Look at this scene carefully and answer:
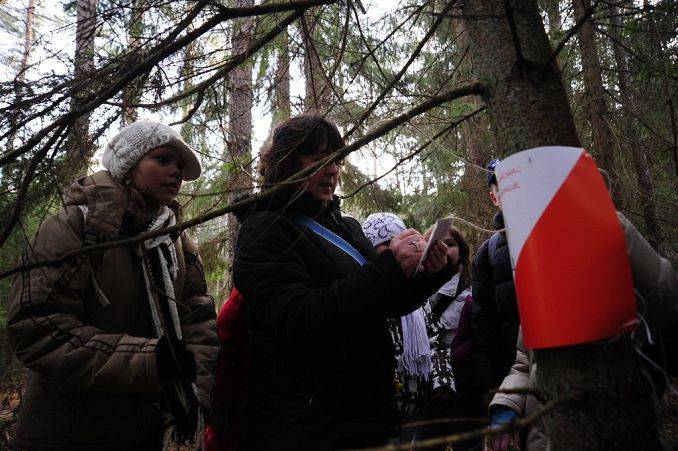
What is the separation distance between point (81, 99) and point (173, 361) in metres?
1.07

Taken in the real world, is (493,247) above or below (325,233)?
below

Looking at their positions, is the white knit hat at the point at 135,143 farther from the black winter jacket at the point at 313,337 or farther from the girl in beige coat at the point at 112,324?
the black winter jacket at the point at 313,337

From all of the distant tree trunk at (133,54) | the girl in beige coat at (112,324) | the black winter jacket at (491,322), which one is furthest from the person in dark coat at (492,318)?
the distant tree trunk at (133,54)

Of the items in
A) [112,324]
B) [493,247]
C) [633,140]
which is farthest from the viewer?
[633,140]

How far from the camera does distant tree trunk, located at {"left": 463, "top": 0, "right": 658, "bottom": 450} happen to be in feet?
2.92

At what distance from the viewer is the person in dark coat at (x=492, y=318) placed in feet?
8.28

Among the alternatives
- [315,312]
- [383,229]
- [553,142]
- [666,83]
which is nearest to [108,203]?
[315,312]

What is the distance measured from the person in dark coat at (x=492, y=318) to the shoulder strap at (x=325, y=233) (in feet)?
3.65

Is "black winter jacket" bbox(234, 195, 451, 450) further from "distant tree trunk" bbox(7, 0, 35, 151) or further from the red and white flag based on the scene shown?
"distant tree trunk" bbox(7, 0, 35, 151)

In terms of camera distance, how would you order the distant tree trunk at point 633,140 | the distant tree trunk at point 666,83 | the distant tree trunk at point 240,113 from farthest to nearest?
1. the distant tree trunk at point 633,140
2. the distant tree trunk at point 240,113
3. the distant tree trunk at point 666,83

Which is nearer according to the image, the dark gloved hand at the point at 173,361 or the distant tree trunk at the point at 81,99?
the distant tree trunk at the point at 81,99

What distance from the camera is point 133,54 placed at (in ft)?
5.24

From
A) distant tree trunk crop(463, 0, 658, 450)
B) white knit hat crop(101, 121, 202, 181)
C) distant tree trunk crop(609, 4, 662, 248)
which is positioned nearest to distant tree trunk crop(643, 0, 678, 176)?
distant tree trunk crop(463, 0, 658, 450)

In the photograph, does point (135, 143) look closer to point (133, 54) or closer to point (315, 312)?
point (133, 54)
